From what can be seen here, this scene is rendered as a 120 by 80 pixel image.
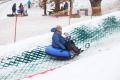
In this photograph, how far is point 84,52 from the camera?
1451 centimetres

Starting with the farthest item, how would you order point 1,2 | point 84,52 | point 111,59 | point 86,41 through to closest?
1. point 1,2
2. point 86,41
3. point 84,52
4. point 111,59

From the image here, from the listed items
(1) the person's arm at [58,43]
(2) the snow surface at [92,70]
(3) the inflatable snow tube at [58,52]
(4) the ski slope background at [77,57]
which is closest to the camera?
(2) the snow surface at [92,70]

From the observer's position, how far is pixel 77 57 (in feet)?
44.6

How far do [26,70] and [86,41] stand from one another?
4127mm

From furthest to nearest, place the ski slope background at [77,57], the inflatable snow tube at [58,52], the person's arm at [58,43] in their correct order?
1. the inflatable snow tube at [58,52]
2. the person's arm at [58,43]
3. the ski slope background at [77,57]

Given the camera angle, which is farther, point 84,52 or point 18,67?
point 84,52

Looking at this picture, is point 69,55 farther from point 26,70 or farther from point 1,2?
point 1,2

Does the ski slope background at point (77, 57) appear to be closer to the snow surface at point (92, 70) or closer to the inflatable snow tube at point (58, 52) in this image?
the snow surface at point (92, 70)

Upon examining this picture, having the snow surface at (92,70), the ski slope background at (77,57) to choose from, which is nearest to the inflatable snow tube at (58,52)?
the ski slope background at (77,57)

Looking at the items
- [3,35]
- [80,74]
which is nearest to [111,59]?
[80,74]

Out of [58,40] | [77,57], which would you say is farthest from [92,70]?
[77,57]

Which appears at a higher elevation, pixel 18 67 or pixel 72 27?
pixel 72 27

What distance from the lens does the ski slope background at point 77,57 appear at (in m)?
9.50

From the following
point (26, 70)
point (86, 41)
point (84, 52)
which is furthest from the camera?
point (86, 41)
